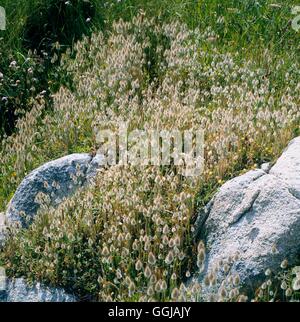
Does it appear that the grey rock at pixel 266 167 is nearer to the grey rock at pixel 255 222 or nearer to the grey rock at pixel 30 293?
the grey rock at pixel 255 222

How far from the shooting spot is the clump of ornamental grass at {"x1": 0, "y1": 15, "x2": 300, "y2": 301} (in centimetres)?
485

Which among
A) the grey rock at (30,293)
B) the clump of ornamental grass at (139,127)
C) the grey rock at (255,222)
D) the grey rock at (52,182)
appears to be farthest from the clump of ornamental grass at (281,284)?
the grey rock at (52,182)

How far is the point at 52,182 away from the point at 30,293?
111 centimetres

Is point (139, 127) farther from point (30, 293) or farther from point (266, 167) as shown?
point (30, 293)

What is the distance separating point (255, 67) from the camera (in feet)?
22.7

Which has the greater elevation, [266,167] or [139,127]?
[139,127]

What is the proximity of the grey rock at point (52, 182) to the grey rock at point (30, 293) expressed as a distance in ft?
2.25

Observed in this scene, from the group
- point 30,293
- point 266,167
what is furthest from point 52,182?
point 266,167

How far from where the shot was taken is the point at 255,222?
183 inches

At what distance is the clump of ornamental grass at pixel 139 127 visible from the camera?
485 cm

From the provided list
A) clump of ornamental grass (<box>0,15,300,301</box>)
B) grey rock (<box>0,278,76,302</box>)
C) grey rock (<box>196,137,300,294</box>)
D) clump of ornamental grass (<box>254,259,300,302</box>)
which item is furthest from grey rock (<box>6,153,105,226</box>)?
clump of ornamental grass (<box>254,259,300,302</box>)
